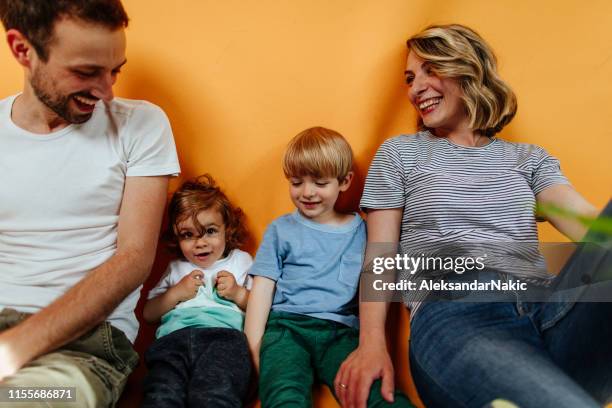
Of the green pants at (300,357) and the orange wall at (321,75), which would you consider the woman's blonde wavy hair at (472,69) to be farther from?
the green pants at (300,357)

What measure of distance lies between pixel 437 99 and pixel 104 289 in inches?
33.3

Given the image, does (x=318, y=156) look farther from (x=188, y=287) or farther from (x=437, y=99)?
(x=188, y=287)

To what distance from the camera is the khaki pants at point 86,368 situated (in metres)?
0.98

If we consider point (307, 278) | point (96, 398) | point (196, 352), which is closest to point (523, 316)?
point (307, 278)

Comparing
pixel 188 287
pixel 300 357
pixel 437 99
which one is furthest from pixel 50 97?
pixel 437 99

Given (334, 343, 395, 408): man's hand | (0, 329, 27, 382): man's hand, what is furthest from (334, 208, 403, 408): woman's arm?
(0, 329, 27, 382): man's hand

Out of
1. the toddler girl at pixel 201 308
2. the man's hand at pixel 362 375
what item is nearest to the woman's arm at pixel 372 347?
the man's hand at pixel 362 375

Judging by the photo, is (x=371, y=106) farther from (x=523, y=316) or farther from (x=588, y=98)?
(x=523, y=316)

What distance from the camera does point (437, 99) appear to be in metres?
1.36

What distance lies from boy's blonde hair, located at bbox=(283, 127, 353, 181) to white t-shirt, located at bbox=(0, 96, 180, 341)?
0.28 metres

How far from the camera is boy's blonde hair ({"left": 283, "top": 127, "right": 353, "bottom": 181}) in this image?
4.41 ft

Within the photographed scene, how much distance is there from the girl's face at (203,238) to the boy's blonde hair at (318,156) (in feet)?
0.70

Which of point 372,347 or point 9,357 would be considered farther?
point 372,347

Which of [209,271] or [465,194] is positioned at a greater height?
[465,194]
